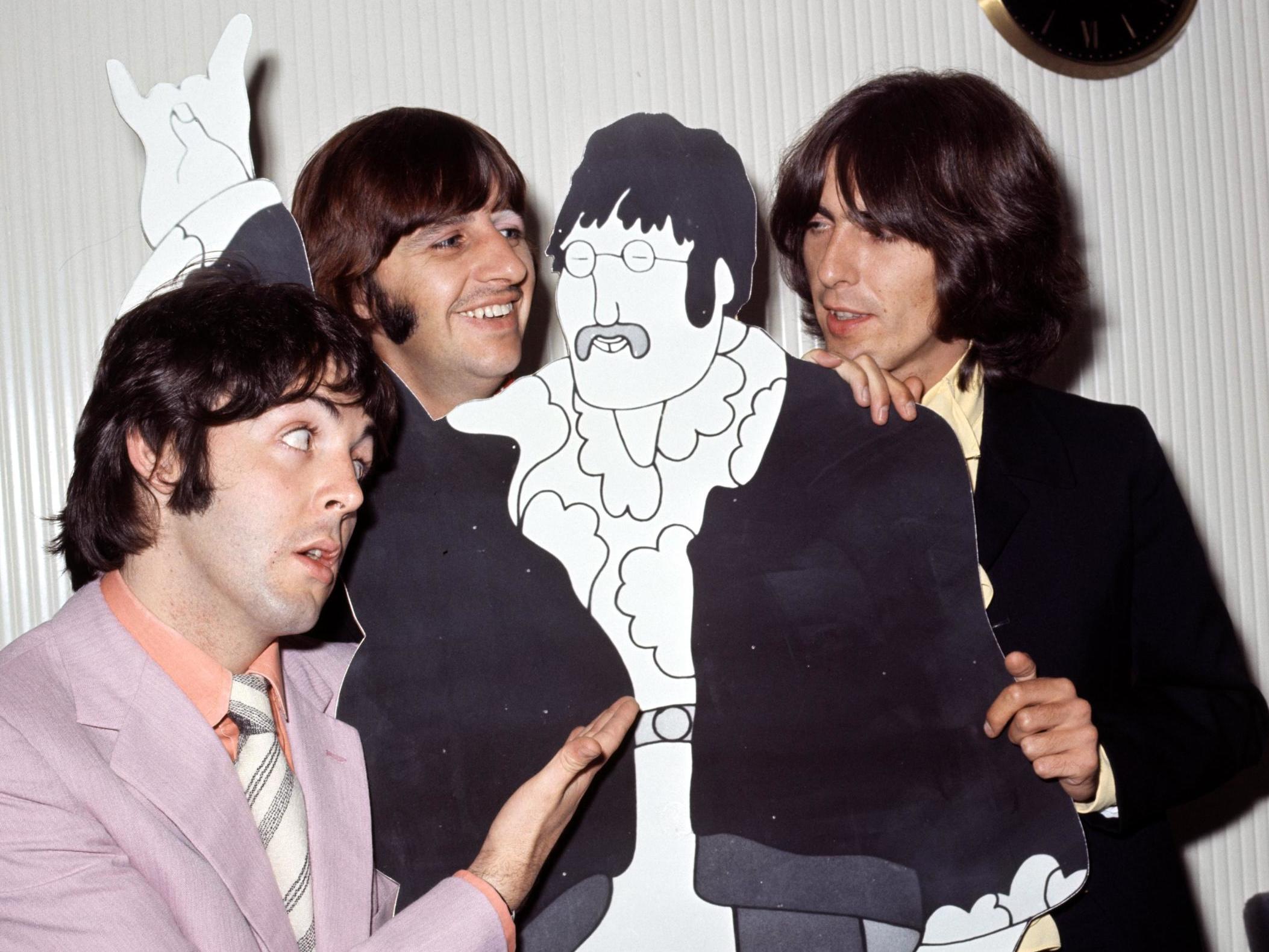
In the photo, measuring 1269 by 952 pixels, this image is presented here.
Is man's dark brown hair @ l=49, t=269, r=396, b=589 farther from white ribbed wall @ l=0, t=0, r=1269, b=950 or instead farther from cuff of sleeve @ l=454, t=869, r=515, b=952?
white ribbed wall @ l=0, t=0, r=1269, b=950

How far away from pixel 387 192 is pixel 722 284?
0.43 meters

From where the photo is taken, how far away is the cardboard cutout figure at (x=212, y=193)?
1263 mm

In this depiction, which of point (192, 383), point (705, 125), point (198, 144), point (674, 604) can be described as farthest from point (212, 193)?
point (705, 125)

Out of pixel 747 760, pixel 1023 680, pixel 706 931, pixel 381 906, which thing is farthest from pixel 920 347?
pixel 381 906

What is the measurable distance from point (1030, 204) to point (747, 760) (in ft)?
2.39

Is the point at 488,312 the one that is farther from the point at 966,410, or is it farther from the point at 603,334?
the point at 966,410

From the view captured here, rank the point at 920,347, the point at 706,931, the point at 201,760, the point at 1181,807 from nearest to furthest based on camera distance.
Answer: the point at 201,760 < the point at 706,931 < the point at 920,347 < the point at 1181,807

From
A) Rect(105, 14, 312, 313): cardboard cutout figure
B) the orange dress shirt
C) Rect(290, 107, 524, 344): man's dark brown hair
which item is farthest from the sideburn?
the orange dress shirt

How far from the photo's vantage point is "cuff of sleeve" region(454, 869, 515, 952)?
1.14 meters

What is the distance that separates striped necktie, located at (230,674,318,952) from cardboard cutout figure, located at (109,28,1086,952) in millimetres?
85

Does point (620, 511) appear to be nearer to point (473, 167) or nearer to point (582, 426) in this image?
point (582, 426)

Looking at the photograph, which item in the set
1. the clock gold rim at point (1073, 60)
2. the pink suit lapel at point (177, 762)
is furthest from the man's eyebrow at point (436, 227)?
the clock gold rim at point (1073, 60)

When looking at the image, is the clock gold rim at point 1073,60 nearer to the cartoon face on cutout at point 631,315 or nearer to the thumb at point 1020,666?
the cartoon face on cutout at point 631,315

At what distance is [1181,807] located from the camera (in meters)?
2.20
